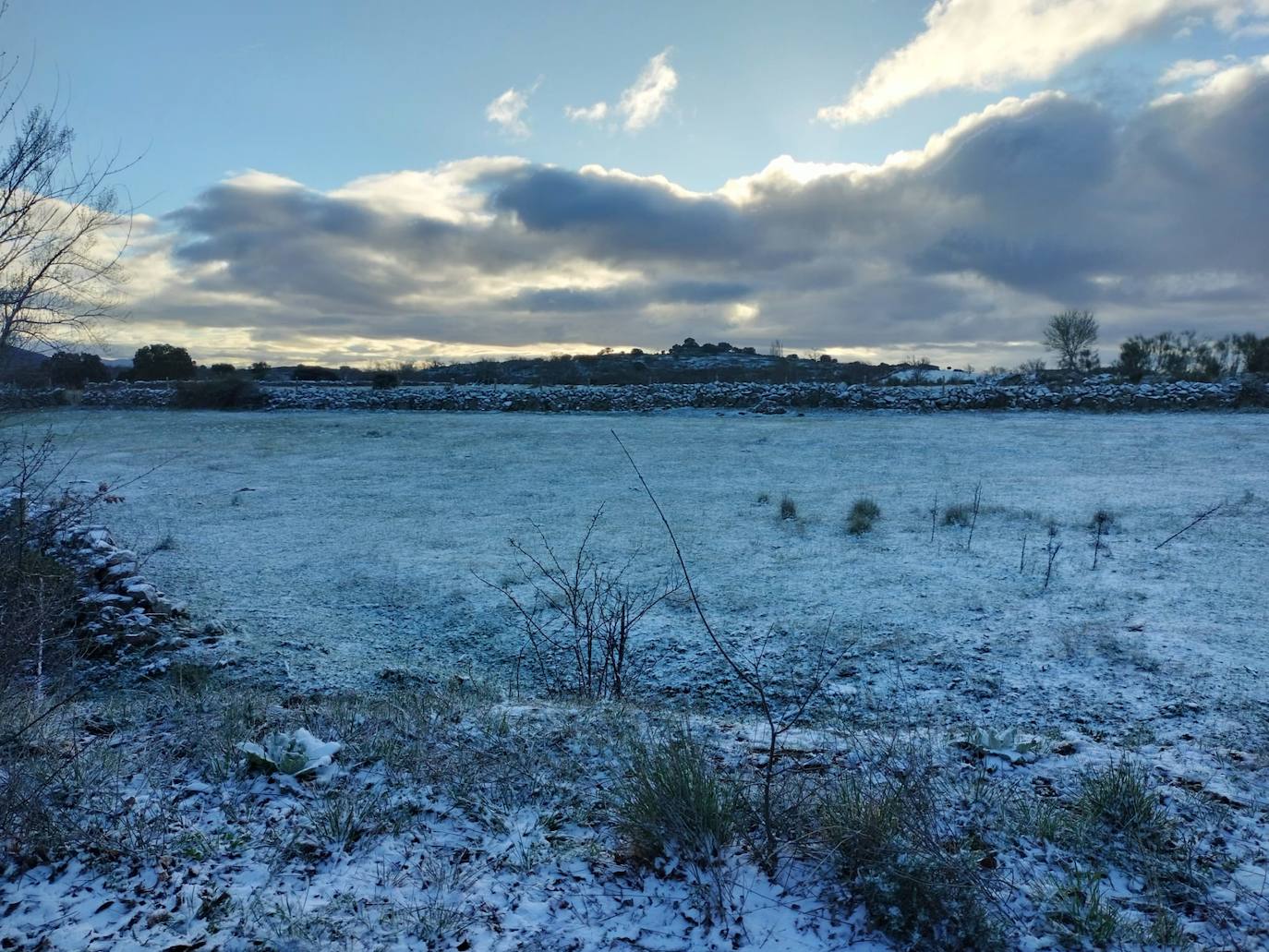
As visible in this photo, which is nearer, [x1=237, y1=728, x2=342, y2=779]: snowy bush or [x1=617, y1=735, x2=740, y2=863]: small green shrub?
[x1=617, y1=735, x2=740, y2=863]: small green shrub

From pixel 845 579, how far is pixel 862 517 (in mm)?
2240

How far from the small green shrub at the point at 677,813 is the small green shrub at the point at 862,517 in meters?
6.56

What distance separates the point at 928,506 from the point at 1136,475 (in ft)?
15.1

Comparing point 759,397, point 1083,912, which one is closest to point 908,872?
point 1083,912

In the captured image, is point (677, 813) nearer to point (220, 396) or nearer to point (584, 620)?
point (584, 620)

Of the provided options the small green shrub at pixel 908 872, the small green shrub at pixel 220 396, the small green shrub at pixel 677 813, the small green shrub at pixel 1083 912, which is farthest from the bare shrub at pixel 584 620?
the small green shrub at pixel 220 396

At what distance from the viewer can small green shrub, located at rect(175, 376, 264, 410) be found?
29.7 m

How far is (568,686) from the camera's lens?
5184 millimetres

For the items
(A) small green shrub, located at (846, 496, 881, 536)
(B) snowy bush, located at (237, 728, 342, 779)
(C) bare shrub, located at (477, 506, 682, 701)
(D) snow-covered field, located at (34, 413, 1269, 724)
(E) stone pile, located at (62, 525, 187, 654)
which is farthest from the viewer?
(A) small green shrub, located at (846, 496, 881, 536)

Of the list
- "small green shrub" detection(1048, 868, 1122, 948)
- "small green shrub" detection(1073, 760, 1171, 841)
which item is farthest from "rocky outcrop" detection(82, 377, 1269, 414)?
"small green shrub" detection(1048, 868, 1122, 948)

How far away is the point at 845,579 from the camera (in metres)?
7.14

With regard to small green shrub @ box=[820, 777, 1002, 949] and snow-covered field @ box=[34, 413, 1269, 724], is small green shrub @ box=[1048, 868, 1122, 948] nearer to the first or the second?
small green shrub @ box=[820, 777, 1002, 949]

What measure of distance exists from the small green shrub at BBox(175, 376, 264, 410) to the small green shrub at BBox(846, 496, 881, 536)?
90.8ft

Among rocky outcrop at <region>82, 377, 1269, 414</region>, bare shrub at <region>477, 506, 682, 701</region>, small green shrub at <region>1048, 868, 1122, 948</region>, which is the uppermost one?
rocky outcrop at <region>82, 377, 1269, 414</region>
